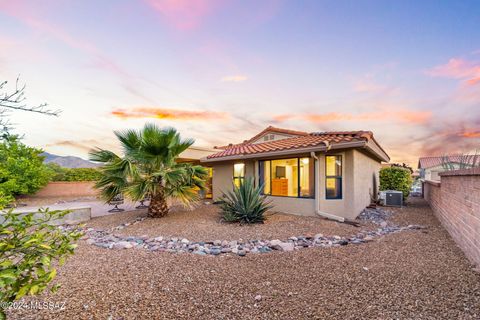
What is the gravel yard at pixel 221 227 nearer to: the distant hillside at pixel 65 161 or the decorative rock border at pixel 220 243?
the decorative rock border at pixel 220 243

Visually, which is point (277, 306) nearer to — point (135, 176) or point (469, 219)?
point (469, 219)

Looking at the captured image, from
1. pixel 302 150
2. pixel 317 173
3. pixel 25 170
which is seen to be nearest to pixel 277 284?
pixel 302 150

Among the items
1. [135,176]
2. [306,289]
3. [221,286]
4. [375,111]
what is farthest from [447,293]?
[375,111]

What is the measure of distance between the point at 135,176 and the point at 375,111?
1051 cm

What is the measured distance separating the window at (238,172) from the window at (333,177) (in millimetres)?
3777

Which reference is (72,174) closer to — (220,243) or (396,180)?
(220,243)

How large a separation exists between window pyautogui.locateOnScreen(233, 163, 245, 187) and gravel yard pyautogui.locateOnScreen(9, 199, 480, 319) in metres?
6.26

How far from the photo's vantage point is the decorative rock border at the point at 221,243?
5059mm

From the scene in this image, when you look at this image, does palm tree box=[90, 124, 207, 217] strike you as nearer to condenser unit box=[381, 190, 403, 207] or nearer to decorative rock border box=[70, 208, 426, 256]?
decorative rock border box=[70, 208, 426, 256]

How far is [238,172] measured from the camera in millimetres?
11305

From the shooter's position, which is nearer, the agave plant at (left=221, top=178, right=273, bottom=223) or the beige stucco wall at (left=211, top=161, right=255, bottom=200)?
the agave plant at (left=221, top=178, right=273, bottom=223)

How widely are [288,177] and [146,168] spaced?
17.5 ft

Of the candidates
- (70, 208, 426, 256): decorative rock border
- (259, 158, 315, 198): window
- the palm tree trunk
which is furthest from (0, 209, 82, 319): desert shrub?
(259, 158, 315, 198): window

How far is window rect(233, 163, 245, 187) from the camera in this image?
11.0m
